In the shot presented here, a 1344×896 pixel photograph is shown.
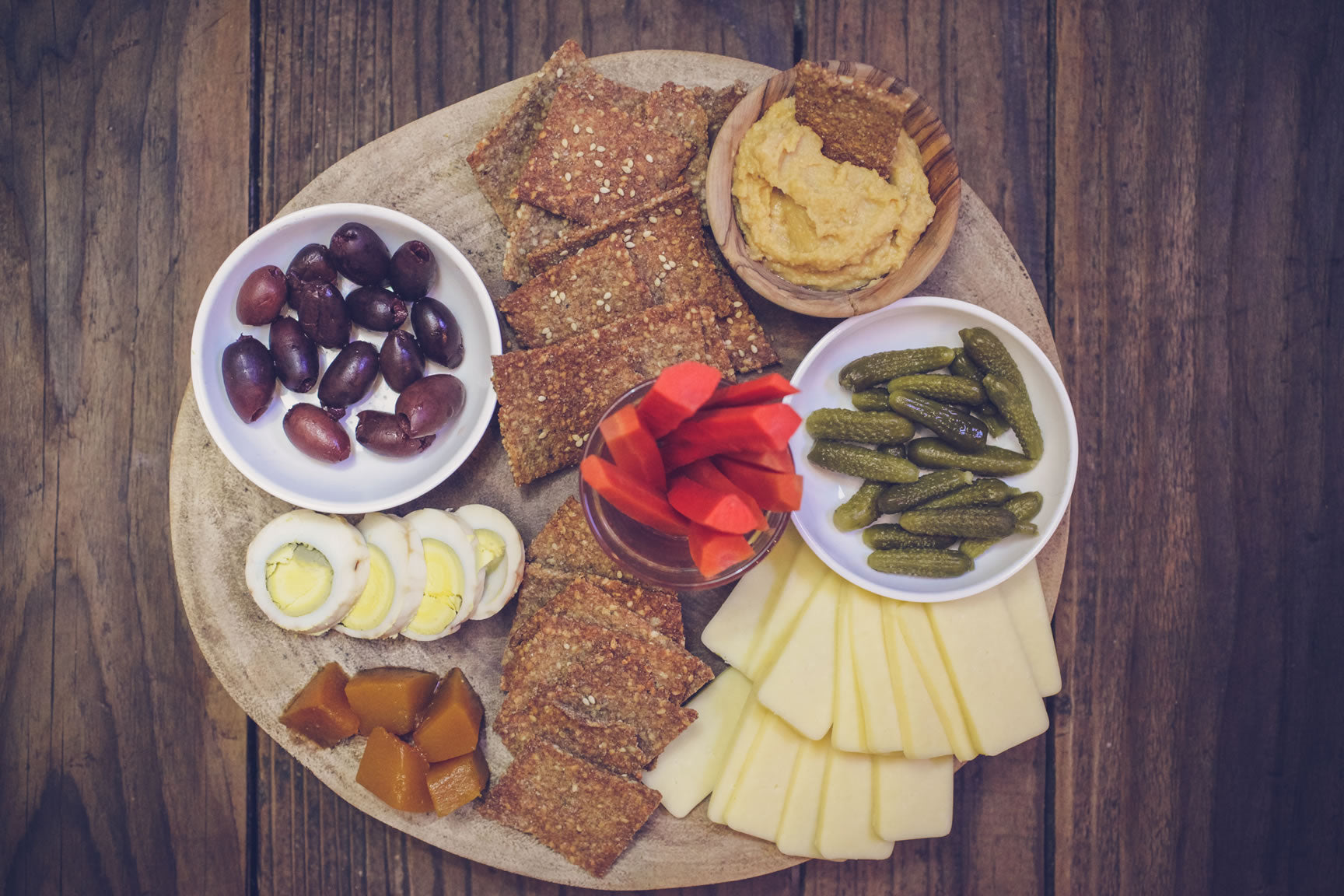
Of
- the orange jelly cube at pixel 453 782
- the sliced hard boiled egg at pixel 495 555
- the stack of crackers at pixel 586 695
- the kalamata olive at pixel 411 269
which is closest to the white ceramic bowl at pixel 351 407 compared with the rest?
the kalamata olive at pixel 411 269

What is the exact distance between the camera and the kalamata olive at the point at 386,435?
156 cm

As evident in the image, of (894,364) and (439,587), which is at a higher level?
(894,364)

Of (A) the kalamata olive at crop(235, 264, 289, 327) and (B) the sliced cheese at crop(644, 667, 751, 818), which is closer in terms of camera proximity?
(A) the kalamata olive at crop(235, 264, 289, 327)

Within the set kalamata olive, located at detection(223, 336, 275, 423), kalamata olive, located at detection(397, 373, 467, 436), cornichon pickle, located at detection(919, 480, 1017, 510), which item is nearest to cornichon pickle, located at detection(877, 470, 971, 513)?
cornichon pickle, located at detection(919, 480, 1017, 510)

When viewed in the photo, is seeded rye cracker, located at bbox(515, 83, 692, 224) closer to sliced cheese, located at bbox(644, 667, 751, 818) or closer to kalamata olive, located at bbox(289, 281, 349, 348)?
kalamata olive, located at bbox(289, 281, 349, 348)

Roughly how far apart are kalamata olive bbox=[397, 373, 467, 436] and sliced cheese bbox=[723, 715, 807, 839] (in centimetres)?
87

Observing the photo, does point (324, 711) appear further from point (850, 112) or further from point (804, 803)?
point (850, 112)

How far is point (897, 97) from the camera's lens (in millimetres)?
1557

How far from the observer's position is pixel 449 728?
5.36 feet

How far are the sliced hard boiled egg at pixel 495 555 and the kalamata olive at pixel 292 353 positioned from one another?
A: 395 millimetres

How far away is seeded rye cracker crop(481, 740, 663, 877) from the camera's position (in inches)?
64.8

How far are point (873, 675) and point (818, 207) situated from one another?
87cm

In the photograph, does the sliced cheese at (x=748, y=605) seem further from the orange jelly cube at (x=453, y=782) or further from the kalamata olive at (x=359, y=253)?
the kalamata olive at (x=359, y=253)

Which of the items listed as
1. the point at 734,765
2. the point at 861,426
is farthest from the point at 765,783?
the point at 861,426
